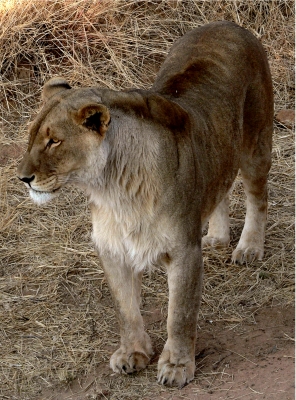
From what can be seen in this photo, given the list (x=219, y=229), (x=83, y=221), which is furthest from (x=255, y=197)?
(x=83, y=221)

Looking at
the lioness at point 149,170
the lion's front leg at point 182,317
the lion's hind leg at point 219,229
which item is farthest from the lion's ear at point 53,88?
the lion's hind leg at point 219,229

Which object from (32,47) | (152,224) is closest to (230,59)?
(152,224)

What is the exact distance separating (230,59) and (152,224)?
1.24 meters

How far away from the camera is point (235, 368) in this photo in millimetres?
3885

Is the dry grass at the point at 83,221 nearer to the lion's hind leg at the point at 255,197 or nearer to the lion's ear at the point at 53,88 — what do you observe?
the lion's hind leg at the point at 255,197

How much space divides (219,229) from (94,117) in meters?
1.97

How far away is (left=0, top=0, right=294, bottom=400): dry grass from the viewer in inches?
167

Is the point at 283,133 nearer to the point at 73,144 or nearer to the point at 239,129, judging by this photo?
the point at 239,129

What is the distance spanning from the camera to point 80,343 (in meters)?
4.25

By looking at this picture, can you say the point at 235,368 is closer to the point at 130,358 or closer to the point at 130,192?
the point at 130,358

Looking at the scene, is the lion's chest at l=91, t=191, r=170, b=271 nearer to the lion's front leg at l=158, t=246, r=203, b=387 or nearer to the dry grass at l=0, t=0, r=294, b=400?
the lion's front leg at l=158, t=246, r=203, b=387

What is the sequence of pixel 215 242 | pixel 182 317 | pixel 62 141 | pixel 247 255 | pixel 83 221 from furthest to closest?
pixel 83 221 < pixel 215 242 < pixel 247 255 < pixel 182 317 < pixel 62 141

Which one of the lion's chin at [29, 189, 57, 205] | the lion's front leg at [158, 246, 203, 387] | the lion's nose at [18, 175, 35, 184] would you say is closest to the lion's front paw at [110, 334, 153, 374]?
the lion's front leg at [158, 246, 203, 387]

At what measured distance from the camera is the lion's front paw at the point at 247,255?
16.2ft
